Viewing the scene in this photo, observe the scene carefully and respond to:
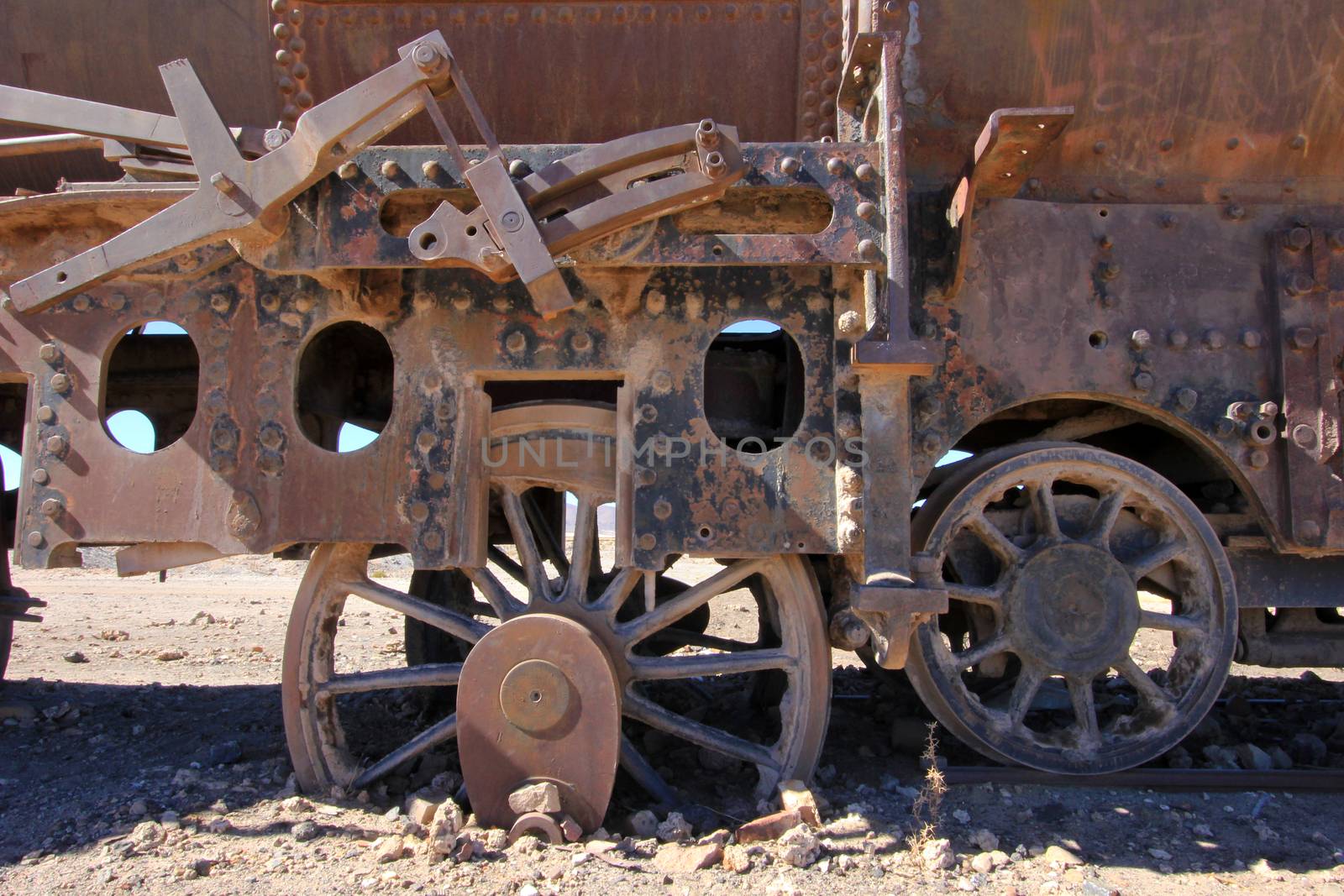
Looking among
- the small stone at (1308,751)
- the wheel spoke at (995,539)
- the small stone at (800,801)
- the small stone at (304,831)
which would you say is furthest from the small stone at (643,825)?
the small stone at (1308,751)

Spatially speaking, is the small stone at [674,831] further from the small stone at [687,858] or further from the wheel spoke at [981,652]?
the wheel spoke at [981,652]

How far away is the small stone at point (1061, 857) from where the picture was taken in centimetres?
262

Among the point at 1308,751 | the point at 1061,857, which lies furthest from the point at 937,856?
the point at 1308,751

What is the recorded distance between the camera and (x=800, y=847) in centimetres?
258

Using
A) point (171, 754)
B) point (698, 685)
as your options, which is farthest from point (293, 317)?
point (698, 685)

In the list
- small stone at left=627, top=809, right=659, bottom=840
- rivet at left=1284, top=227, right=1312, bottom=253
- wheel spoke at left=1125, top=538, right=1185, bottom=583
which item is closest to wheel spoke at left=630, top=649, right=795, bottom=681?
small stone at left=627, top=809, right=659, bottom=840

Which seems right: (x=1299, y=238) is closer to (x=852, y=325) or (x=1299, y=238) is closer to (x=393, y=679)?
(x=852, y=325)

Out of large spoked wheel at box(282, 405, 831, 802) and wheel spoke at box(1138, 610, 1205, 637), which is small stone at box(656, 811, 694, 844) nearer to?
large spoked wheel at box(282, 405, 831, 802)

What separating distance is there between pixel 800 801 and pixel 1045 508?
125 cm

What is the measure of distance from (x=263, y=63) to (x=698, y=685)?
346 centimetres

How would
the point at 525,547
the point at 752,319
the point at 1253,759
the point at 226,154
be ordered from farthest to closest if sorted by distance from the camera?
1. the point at 1253,759
2. the point at 525,547
3. the point at 752,319
4. the point at 226,154

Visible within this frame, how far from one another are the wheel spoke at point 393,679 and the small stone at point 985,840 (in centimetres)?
168

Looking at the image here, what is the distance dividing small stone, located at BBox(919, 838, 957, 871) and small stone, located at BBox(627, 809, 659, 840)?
0.79 m

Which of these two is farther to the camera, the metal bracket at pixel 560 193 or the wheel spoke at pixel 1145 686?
the wheel spoke at pixel 1145 686
